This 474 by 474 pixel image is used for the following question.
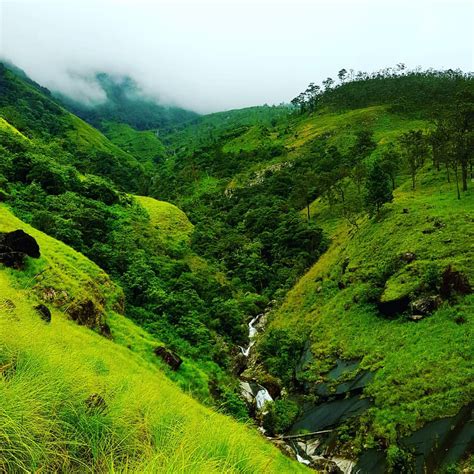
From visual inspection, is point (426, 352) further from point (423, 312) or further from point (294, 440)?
point (294, 440)

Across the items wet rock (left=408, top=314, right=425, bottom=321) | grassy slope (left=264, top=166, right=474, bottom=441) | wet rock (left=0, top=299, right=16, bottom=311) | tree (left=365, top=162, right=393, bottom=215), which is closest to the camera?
wet rock (left=0, top=299, right=16, bottom=311)

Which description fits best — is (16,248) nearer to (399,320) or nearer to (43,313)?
(43,313)

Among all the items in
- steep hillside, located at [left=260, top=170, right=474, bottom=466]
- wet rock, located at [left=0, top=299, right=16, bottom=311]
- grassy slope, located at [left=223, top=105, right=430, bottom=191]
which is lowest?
steep hillside, located at [left=260, top=170, right=474, bottom=466]

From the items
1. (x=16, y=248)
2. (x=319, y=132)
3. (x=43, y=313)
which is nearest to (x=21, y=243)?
(x=16, y=248)

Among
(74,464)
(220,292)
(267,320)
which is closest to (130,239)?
(220,292)

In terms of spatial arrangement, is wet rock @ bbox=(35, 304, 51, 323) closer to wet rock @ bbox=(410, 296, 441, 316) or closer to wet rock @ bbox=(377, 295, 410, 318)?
wet rock @ bbox=(410, 296, 441, 316)

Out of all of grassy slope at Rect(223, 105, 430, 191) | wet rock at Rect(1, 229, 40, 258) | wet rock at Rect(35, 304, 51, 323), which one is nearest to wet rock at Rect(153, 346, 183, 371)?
wet rock at Rect(35, 304, 51, 323)

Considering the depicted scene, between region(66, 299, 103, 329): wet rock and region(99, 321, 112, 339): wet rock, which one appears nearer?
region(66, 299, 103, 329): wet rock

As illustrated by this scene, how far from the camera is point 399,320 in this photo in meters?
35.8

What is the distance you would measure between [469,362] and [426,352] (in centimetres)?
321

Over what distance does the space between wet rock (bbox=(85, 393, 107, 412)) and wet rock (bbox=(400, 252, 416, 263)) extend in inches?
1534

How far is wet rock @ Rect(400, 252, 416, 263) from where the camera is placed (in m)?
40.0

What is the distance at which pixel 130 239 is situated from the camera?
143 feet

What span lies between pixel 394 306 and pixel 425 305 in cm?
339
